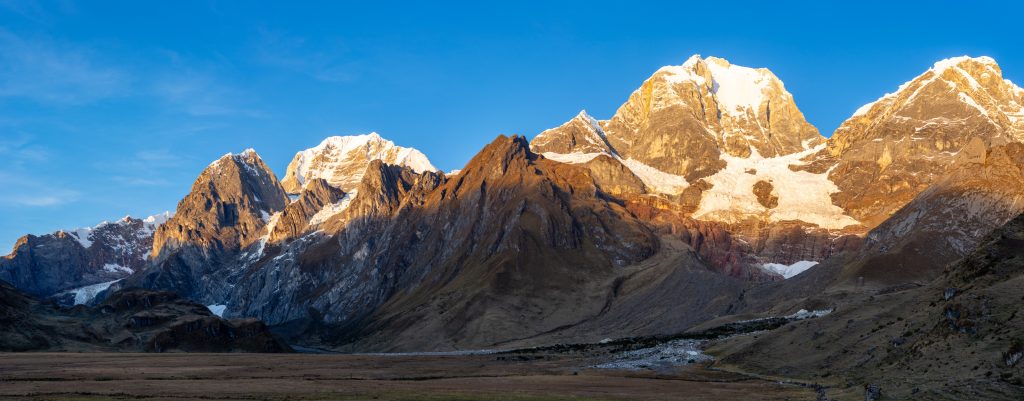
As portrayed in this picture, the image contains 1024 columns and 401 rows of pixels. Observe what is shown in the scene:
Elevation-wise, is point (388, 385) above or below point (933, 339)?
below

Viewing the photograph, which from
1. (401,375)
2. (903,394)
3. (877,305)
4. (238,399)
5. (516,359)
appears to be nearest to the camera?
(903,394)

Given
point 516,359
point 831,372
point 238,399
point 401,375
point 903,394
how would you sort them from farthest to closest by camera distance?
1. point 516,359
2. point 401,375
3. point 831,372
4. point 238,399
5. point 903,394

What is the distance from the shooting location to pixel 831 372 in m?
108

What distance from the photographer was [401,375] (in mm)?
143125

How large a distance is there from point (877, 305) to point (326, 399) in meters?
82.8

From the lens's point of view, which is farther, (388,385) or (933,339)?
(388,385)

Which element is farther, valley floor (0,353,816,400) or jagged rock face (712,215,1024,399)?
valley floor (0,353,816,400)

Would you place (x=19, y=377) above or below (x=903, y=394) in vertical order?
above

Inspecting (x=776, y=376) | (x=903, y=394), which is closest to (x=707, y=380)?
(x=776, y=376)

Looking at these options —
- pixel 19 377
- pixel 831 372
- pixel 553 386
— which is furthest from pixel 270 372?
pixel 831 372

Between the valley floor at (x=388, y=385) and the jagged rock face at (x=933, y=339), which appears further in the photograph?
the valley floor at (x=388, y=385)

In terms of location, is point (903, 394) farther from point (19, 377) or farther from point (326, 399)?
point (19, 377)

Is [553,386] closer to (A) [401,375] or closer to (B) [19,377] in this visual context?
(A) [401,375]

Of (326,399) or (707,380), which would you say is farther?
(707,380)
